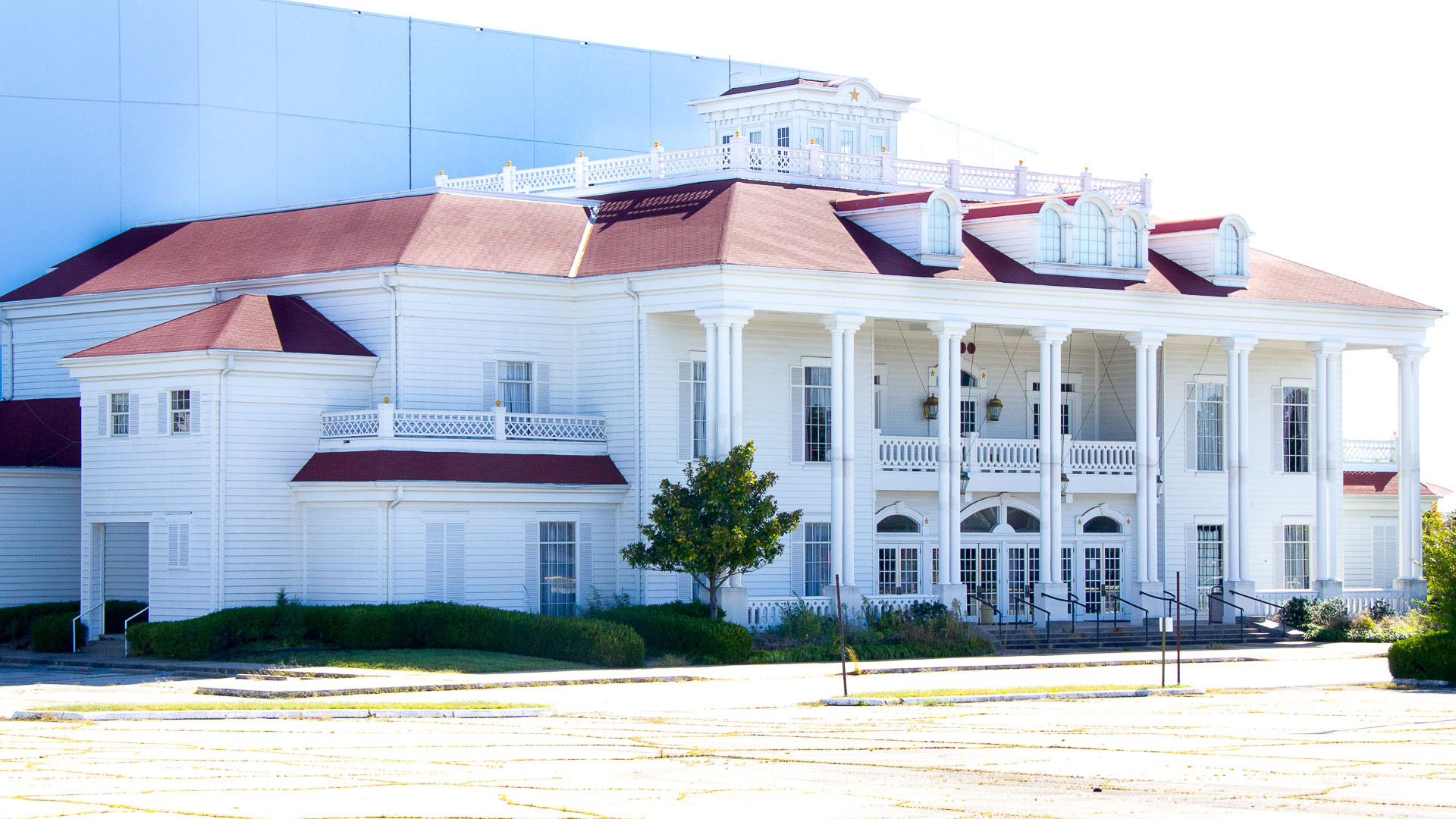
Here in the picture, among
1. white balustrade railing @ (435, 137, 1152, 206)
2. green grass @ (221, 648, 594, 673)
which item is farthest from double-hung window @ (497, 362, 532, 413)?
green grass @ (221, 648, 594, 673)

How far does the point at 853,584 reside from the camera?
4291 centimetres

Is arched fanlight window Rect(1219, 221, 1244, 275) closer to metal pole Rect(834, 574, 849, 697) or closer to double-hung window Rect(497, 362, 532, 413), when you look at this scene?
metal pole Rect(834, 574, 849, 697)

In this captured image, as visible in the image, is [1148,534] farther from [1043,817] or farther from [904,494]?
[1043,817]

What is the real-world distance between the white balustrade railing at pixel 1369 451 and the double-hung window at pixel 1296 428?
134 inches

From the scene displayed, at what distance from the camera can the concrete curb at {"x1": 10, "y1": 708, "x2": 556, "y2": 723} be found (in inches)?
1081

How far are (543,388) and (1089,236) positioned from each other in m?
14.1

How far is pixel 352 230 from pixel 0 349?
10958 mm

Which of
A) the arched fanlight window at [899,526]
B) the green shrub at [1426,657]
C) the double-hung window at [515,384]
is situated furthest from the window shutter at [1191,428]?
the double-hung window at [515,384]

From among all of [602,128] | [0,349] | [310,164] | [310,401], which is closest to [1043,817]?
[310,401]

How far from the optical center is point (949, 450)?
43.6 metres

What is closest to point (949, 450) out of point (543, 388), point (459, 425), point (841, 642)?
point (543, 388)

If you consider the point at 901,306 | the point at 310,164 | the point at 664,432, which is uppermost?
the point at 310,164

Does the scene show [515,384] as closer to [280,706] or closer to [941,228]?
[941,228]

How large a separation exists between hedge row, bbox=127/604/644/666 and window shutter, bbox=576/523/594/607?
11.9 feet
